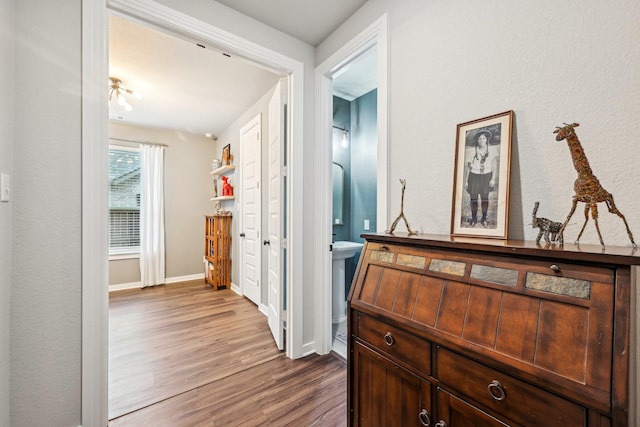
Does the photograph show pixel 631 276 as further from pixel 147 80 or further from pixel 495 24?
pixel 147 80

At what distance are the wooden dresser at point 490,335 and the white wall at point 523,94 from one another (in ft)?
0.48

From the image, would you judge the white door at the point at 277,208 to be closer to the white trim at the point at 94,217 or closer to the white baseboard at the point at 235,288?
the white trim at the point at 94,217

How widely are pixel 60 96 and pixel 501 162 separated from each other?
2.27 m

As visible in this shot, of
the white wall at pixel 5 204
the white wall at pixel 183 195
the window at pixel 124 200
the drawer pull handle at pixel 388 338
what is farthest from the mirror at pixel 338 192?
the window at pixel 124 200

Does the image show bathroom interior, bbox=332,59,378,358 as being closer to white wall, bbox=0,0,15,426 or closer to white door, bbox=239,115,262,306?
white door, bbox=239,115,262,306

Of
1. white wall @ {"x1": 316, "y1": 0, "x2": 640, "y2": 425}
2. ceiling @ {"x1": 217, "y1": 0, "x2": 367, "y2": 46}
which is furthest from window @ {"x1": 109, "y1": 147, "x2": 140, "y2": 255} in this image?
white wall @ {"x1": 316, "y1": 0, "x2": 640, "y2": 425}

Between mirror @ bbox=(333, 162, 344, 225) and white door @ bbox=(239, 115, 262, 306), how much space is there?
3.23 feet

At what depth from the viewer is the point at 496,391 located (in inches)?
31.9

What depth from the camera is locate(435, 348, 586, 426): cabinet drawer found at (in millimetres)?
693

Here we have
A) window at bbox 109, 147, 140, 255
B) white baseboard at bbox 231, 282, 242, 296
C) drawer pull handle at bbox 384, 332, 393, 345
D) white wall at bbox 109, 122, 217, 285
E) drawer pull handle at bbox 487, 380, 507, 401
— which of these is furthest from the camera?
white wall at bbox 109, 122, 217, 285

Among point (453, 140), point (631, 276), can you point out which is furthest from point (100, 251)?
point (631, 276)

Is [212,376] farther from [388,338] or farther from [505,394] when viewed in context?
[505,394]

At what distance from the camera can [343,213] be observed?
346cm

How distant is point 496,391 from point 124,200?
553cm
